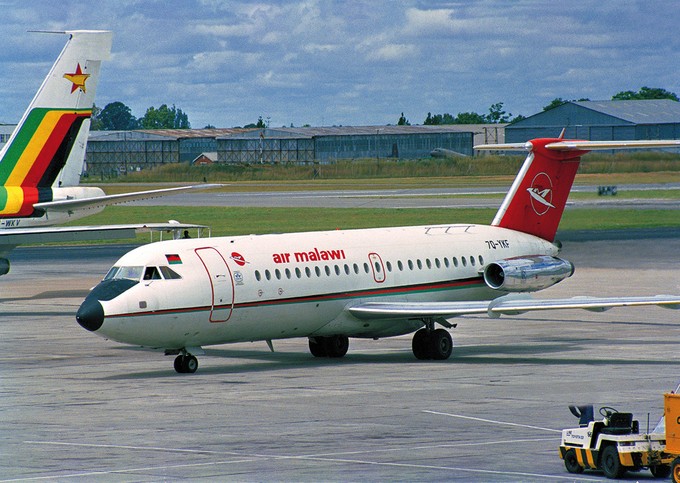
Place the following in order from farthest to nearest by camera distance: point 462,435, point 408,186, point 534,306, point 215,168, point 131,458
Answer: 1. point 215,168
2. point 408,186
3. point 534,306
4. point 462,435
5. point 131,458

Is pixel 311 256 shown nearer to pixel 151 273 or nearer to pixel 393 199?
pixel 151 273

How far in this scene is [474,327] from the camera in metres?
39.7

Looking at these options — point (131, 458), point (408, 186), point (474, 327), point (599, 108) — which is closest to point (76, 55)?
point (474, 327)

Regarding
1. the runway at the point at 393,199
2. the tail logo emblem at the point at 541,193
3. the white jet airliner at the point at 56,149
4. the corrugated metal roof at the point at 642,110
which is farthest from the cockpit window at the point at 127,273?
the corrugated metal roof at the point at 642,110

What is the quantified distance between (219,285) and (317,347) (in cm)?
445

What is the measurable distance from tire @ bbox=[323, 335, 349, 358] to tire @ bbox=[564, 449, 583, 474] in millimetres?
14415

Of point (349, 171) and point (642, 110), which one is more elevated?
point (642, 110)

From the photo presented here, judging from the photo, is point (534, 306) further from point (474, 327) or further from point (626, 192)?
point (626, 192)

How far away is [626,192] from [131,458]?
264 ft

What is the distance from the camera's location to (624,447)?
17.8m

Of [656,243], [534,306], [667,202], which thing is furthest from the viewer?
[667,202]

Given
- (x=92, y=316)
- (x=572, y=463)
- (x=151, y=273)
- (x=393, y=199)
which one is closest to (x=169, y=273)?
(x=151, y=273)

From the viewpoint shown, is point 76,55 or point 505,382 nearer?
point 505,382

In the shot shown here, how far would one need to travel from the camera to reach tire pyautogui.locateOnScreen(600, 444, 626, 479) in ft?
58.2
